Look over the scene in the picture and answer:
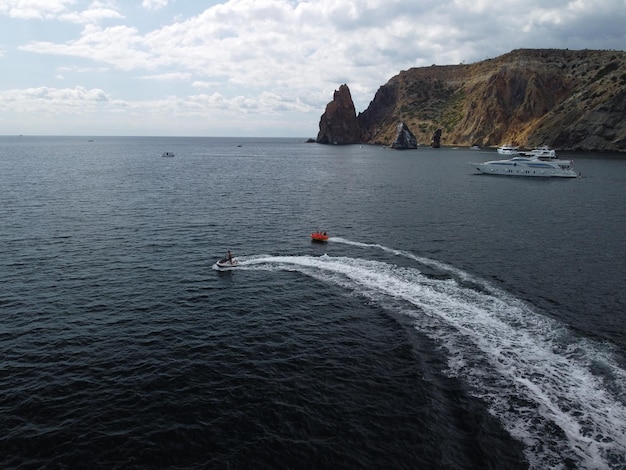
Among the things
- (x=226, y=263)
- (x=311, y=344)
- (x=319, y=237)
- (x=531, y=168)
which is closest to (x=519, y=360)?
(x=311, y=344)

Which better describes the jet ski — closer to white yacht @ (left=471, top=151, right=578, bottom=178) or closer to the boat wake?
the boat wake

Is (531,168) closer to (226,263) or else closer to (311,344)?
(226,263)

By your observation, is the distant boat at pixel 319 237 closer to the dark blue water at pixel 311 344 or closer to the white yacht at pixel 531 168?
the dark blue water at pixel 311 344

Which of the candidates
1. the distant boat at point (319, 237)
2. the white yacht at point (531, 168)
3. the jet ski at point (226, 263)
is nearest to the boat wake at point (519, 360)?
the jet ski at point (226, 263)

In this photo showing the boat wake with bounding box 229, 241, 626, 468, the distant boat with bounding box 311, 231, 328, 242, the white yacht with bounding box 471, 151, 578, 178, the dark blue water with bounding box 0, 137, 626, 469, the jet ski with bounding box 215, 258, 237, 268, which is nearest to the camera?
the dark blue water with bounding box 0, 137, 626, 469

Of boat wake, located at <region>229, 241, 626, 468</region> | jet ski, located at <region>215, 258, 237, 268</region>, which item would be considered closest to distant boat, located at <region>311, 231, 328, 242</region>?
boat wake, located at <region>229, 241, 626, 468</region>
